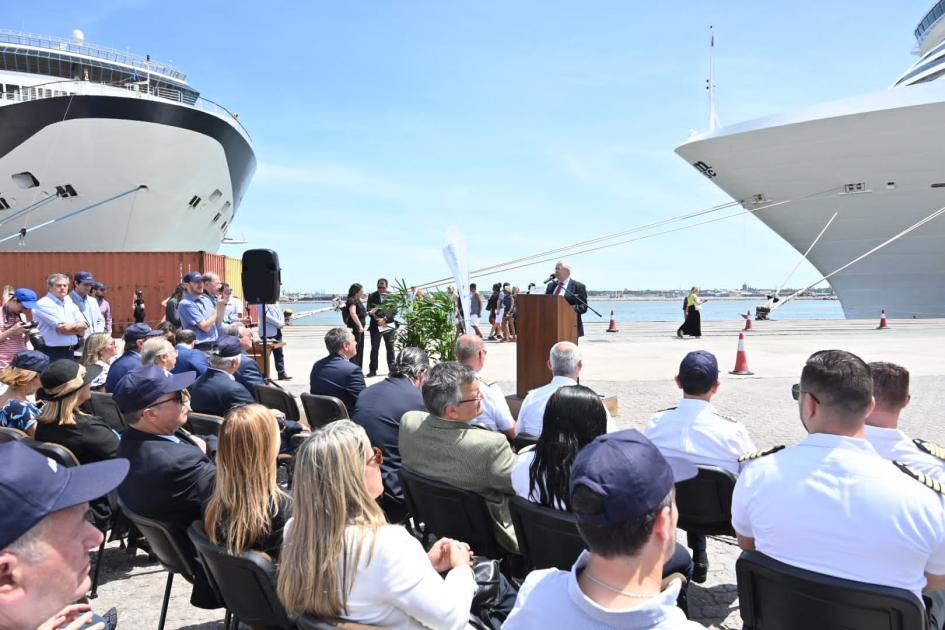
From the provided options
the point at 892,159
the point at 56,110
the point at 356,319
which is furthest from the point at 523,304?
the point at 56,110

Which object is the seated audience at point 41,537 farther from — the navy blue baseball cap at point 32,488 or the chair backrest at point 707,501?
the chair backrest at point 707,501

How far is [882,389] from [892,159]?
18125 mm

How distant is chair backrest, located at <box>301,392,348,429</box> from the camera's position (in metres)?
4.81

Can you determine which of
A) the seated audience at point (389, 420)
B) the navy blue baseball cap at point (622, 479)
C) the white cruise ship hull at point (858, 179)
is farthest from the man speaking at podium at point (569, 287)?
the white cruise ship hull at point (858, 179)

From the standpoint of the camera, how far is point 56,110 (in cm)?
2142

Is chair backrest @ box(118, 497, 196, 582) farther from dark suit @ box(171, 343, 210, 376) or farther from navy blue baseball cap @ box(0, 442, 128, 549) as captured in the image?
dark suit @ box(171, 343, 210, 376)

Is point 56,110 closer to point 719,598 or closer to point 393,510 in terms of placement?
point 393,510

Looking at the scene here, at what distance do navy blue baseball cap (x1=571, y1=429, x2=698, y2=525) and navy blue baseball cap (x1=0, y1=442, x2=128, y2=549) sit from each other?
1030 mm

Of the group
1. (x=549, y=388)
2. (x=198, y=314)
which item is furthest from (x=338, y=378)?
(x=198, y=314)

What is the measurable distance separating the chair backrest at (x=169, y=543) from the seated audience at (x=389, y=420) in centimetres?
117

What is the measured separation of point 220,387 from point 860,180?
18852 mm

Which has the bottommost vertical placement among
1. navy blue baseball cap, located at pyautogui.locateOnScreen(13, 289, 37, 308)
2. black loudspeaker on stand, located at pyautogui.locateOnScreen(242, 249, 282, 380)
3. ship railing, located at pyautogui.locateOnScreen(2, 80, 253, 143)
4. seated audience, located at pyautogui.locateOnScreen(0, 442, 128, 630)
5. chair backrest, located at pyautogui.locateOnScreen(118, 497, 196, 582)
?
chair backrest, located at pyautogui.locateOnScreen(118, 497, 196, 582)

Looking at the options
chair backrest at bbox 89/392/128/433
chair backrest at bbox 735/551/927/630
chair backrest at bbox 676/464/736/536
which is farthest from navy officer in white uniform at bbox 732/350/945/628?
chair backrest at bbox 89/392/128/433

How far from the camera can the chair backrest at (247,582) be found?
7.28 feet
